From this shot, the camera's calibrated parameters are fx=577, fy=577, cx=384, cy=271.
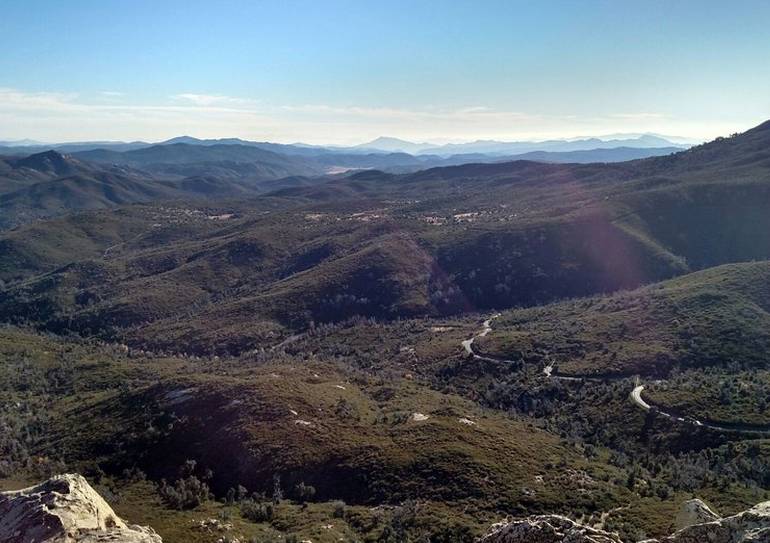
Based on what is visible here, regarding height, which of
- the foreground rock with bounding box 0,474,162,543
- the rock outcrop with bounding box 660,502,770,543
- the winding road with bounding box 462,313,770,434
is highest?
the rock outcrop with bounding box 660,502,770,543

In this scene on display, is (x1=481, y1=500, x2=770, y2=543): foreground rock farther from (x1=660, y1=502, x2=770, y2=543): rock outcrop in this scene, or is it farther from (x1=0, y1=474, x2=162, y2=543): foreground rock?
(x1=0, y1=474, x2=162, y2=543): foreground rock

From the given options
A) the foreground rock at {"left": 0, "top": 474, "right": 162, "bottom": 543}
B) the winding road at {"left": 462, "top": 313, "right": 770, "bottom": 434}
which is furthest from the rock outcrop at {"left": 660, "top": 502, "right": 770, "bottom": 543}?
the winding road at {"left": 462, "top": 313, "right": 770, "bottom": 434}

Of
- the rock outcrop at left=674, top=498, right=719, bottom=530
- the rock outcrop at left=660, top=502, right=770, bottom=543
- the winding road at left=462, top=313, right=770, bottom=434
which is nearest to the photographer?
the rock outcrop at left=660, top=502, right=770, bottom=543

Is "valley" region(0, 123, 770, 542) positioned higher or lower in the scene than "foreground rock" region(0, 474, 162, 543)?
lower

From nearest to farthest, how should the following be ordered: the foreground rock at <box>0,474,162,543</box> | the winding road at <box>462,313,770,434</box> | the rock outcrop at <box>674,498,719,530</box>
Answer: the rock outcrop at <box>674,498,719,530</box>
the foreground rock at <box>0,474,162,543</box>
the winding road at <box>462,313,770,434</box>

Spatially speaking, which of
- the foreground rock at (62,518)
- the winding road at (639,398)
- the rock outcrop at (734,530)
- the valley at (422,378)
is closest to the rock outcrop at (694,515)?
the rock outcrop at (734,530)

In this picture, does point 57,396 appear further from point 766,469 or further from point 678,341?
point 678,341

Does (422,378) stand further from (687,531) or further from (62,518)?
(687,531)
